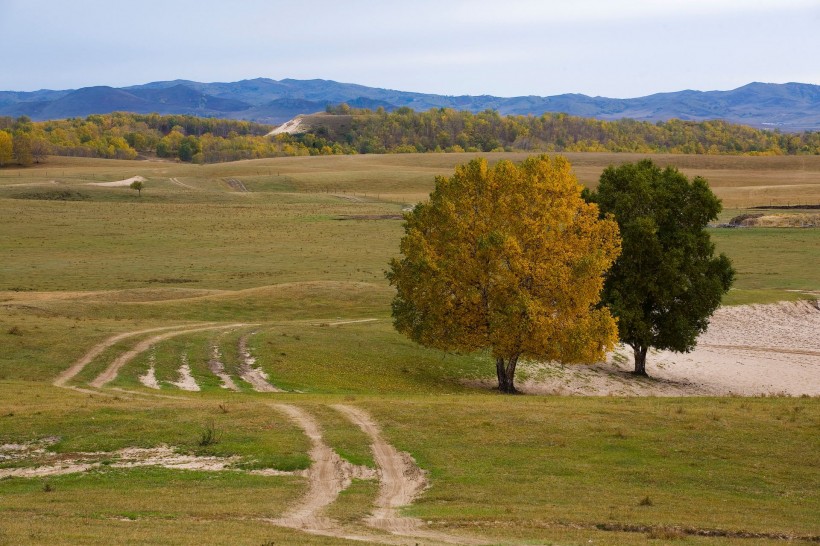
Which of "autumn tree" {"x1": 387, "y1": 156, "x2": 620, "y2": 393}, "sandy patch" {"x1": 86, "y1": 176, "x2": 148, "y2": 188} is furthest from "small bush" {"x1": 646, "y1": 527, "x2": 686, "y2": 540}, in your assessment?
"sandy patch" {"x1": 86, "y1": 176, "x2": 148, "y2": 188}

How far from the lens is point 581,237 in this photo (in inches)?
1642

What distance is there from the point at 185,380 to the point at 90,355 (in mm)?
5145

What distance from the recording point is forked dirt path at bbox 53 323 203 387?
3700 cm

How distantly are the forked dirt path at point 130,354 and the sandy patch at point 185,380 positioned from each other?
2301mm

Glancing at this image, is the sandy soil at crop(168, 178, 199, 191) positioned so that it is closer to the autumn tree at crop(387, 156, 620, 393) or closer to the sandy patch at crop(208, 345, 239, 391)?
the sandy patch at crop(208, 345, 239, 391)

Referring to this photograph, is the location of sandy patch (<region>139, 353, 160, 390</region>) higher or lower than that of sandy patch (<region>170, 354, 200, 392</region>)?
higher

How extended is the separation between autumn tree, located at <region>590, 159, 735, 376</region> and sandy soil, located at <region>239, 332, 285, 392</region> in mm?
17567

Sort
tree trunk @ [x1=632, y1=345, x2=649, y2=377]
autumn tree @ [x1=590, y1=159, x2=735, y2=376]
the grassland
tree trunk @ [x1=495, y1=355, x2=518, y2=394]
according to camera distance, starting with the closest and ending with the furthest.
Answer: the grassland, tree trunk @ [x1=495, y1=355, x2=518, y2=394], autumn tree @ [x1=590, y1=159, x2=735, y2=376], tree trunk @ [x1=632, y1=345, x2=649, y2=377]

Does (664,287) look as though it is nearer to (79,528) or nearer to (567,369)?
(567,369)

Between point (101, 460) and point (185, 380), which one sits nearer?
point (101, 460)

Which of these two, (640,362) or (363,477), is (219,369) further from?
(640,362)

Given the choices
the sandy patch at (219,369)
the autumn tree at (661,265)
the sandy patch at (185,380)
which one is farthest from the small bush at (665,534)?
the autumn tree at (661,265)

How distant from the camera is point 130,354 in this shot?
4109cm

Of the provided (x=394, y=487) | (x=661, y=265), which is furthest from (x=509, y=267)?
(x=394, y=487)
